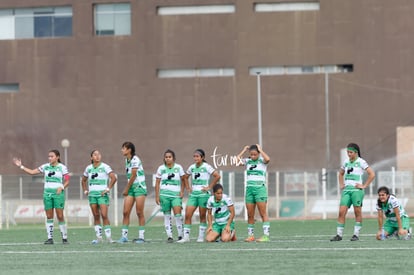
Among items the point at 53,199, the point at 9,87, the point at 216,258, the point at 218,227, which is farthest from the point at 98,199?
the point at 9,87

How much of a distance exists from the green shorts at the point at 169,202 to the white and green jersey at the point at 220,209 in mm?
691

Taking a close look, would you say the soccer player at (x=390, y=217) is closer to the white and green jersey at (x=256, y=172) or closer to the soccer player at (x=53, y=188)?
the white and green jersey at (x=256, y=172)

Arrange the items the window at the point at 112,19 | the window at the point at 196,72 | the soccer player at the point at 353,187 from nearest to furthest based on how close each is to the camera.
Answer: the soccer player at the point at 353,187, the window at the point at 196,72, the window at the point at 112,19

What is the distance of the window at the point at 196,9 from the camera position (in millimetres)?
63844

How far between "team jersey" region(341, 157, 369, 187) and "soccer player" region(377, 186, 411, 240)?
1.65ft

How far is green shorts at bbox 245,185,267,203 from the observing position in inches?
932

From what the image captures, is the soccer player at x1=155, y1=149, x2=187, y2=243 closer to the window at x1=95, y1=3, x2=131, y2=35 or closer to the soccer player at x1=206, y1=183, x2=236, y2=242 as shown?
the soccer player at x1=206, y1=183, x2=236, y2=242

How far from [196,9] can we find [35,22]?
31.5 ft

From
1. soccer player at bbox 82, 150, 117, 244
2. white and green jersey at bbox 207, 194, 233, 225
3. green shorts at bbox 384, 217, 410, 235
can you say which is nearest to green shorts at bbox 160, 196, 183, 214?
white and green jersey at bbox 207, 194, 233, 225

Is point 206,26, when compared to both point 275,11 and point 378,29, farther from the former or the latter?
point 378,29

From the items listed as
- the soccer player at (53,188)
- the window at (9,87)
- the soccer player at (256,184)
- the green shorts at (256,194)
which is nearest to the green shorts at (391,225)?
the soccer player at (256,184)

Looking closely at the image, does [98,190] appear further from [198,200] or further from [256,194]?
[256,194]

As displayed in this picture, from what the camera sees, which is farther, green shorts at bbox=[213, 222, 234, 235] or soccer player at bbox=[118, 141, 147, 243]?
green shorts at bbox=[213, 222, 234, 235]

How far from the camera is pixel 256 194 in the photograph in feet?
77.8
